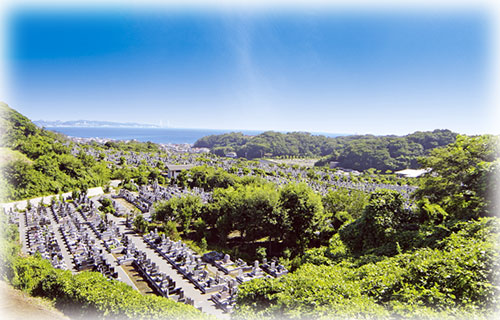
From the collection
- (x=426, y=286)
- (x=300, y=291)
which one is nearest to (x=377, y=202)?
(x=426, y=286)

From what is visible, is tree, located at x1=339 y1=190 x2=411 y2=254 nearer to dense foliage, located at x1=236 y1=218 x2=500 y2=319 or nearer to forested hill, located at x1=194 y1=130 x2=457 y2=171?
dense foliage, located at x1=236 y1=218 x2=500 y2=319

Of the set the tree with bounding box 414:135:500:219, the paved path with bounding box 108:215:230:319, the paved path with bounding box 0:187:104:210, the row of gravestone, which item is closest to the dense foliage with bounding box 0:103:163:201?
the paved path with bounding box 0:187:104:210

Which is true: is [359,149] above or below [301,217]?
above

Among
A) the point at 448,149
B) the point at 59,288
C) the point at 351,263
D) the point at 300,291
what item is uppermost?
the point at 448,149

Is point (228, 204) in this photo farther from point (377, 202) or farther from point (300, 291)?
point (300, 291)

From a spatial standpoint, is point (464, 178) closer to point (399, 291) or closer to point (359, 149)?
point (399, 291)

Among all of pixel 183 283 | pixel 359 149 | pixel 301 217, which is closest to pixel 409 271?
pixel 183 283
